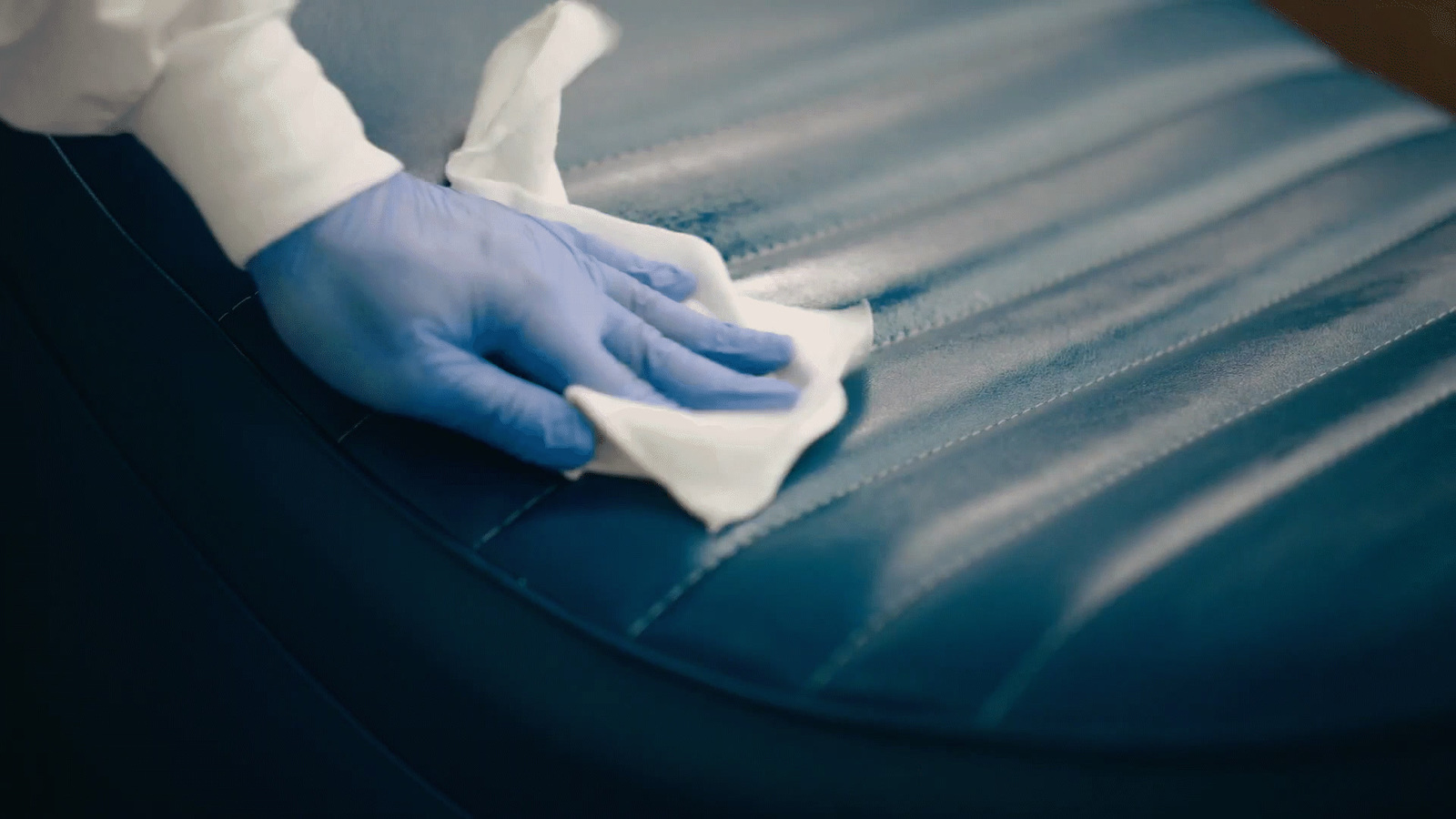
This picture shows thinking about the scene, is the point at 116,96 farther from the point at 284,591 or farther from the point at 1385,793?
the point at 1385,793

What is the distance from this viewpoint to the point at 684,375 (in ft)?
2.22

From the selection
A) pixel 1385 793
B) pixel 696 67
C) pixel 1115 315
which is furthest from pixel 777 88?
pixel 1385 793

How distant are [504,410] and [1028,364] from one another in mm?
376

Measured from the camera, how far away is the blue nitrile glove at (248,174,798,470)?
0.63 metres

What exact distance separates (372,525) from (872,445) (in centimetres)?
33

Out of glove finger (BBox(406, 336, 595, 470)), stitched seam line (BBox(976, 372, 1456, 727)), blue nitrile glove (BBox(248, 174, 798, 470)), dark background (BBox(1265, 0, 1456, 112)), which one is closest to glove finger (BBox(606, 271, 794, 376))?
blue nitrile glove (BBox(248, 174, 798, 470))

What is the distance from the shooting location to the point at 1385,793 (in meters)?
0.60

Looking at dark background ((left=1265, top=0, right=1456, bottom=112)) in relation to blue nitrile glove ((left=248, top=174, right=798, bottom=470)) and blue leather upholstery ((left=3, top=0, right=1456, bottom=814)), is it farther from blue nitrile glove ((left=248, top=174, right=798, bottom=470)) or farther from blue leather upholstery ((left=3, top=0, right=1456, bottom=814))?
blue nitrile glove ((left=248, top=174, right=798, bottom=470))

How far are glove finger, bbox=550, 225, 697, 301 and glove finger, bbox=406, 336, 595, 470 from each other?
0.49 ft

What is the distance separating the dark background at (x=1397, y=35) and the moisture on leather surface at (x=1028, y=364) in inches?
15.4

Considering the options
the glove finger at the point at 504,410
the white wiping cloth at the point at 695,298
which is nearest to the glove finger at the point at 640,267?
the white wiping cloth at the point at 695,298

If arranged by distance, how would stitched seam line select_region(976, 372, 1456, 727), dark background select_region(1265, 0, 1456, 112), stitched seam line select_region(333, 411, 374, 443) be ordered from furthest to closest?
dark background select_region(1265, 0, 1456, 112) → stitched seam line select_region(333, 411, 374, 443) → stitched seam line select_region(976, 372, 1456, 727)

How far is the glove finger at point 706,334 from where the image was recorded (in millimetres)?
701

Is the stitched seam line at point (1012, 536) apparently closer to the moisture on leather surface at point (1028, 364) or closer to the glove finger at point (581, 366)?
the moisture on leather surface at point (1028, 364)
